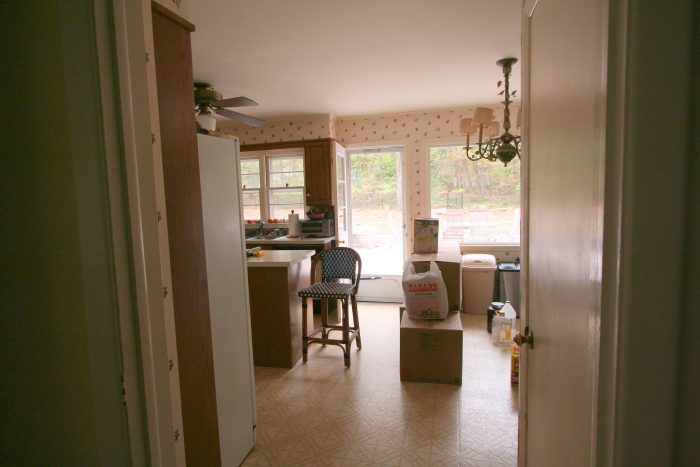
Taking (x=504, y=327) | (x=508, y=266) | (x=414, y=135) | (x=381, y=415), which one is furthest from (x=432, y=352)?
(x=414, y=135)

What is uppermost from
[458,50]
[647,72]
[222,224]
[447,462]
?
[458,50]

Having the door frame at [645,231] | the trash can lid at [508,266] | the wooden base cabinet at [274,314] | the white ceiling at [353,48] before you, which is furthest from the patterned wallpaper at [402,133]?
the door frame at [645,231]

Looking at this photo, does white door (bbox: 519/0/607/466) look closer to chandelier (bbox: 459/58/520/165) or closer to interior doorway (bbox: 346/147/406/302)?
chandelier (bbox: 459/58/520/165)

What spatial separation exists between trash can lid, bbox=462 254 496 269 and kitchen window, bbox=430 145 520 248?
0.38 meters

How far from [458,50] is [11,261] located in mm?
2970

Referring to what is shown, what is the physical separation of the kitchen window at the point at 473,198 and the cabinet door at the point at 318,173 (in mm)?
1392

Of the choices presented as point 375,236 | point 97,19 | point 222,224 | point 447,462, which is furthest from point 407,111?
point 97,19

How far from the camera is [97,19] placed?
2.49 ft

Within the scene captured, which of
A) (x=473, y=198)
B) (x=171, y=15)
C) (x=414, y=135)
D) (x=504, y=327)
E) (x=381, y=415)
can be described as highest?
(x=414, y=135)

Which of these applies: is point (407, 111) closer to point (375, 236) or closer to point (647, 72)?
point (375, 236)

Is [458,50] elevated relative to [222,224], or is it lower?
elevated

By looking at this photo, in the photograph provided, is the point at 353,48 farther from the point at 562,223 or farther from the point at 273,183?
the point at 273,183

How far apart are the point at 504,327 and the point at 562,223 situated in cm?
281

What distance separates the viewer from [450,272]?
2.95 meters
